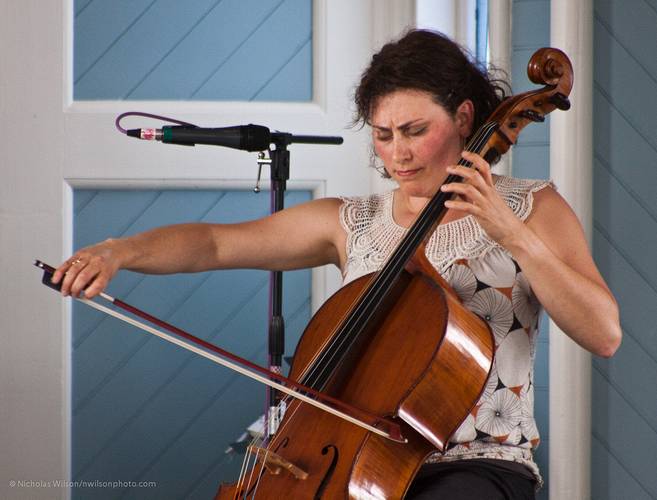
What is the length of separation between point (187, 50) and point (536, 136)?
926mm

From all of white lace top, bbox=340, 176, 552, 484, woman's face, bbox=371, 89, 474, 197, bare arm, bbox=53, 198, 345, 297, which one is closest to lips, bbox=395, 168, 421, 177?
woman's face, bbox=371, 89, 474, 197

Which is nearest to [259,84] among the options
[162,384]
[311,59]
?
[311,59]

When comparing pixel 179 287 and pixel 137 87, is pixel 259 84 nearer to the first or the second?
pixel 137 87

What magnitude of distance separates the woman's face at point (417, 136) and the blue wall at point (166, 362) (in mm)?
827

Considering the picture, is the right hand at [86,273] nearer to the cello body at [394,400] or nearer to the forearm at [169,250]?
the forearm at [169,250]

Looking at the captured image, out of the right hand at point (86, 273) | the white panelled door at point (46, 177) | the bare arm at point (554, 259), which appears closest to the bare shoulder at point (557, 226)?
the bare arm at point (554, 259)

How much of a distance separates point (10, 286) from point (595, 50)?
1541mm

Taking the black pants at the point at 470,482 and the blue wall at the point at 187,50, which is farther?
the blue wall at the point at 187,50

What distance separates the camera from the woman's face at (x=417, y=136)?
5.46ft

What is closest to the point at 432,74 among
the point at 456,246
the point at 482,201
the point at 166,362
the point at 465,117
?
the point at 465,117

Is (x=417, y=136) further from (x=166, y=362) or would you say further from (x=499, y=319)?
(x=166, y=362)

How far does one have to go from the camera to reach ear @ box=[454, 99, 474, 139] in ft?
Answer: 5.59

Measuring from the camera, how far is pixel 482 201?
4.46 ft

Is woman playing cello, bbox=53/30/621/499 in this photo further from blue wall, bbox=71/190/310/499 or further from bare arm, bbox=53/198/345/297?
blue wall, bbox=71/190/310/499
